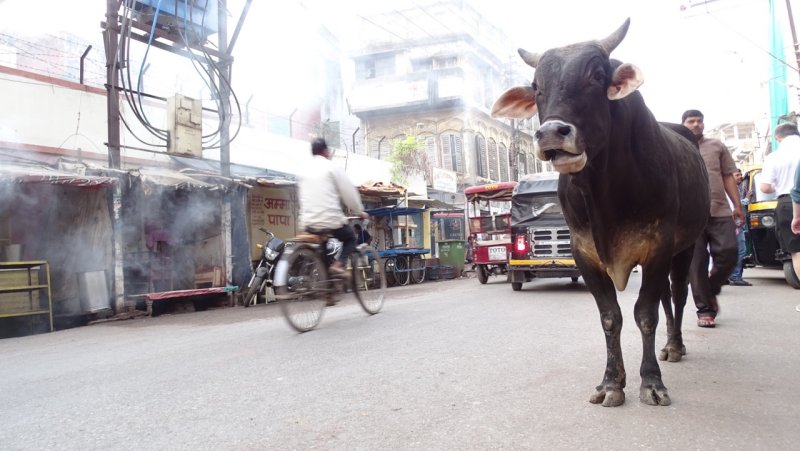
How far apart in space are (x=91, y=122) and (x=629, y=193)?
11.6 meters

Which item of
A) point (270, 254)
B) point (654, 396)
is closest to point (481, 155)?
point (270, 254)

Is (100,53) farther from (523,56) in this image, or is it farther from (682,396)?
(682,396)

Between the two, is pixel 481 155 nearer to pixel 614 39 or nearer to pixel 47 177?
pixel 47 177

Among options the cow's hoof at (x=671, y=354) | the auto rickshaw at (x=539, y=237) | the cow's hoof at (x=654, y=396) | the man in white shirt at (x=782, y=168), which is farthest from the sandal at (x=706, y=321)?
the auto rickshaw at (x=539, y=237)

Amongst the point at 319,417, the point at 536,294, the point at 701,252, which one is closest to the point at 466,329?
the point at 701,252

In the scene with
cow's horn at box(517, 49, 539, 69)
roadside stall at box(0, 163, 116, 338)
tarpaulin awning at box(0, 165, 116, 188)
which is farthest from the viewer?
roadside stall at box(0, 163, 116, 338)

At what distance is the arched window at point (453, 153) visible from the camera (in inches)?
1133

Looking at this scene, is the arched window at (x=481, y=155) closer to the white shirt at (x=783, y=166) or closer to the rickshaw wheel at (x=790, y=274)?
the rickshaw wheel at (x=790, y=274)

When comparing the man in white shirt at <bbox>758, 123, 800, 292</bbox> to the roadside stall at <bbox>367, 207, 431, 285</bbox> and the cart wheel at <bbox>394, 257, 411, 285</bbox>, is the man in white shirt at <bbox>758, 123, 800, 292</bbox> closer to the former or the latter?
the roadside stall at <bbox>367, 207, 431, 285</bbox>

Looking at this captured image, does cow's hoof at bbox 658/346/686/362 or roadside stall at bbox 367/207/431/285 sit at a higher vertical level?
roadside stall at bbox 367/207/431/285

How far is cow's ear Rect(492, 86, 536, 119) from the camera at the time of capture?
126 inches

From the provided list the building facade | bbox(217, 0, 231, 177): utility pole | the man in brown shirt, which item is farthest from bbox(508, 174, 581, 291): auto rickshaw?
the building facade

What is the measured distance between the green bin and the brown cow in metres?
13.7

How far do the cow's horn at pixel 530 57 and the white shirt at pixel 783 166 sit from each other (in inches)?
149
